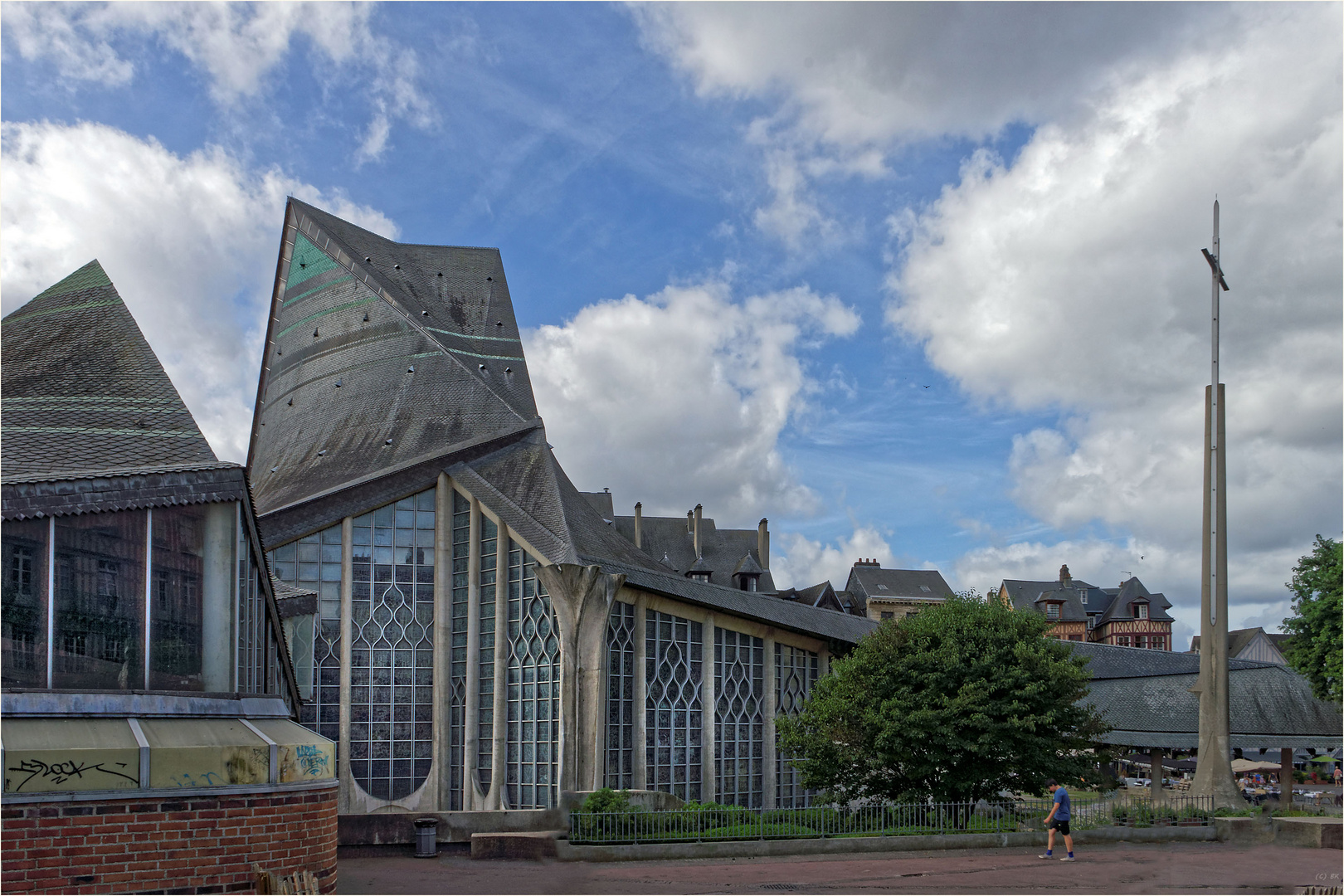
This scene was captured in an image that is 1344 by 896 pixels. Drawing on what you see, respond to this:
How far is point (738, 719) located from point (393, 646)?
10500mm

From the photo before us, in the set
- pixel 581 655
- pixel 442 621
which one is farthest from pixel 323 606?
pixel 581 655

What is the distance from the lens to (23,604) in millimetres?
11555

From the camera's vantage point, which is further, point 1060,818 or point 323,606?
point 323,606

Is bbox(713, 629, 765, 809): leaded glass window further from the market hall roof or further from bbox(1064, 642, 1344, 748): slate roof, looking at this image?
the market hall roof

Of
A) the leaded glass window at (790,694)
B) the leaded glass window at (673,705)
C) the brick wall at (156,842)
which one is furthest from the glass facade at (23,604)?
the leaded glass window at (790,694)

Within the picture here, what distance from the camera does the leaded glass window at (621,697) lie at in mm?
29984

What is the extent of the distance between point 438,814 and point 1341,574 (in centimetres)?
2641

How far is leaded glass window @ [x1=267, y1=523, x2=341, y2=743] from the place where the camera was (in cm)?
3070

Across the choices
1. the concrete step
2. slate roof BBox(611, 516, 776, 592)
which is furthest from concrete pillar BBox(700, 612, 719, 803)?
slate roof BBox(611, 516, 776, 592)

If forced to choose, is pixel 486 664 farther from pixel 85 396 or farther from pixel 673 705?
pixel 85 396

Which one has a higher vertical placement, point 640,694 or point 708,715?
point 640,694

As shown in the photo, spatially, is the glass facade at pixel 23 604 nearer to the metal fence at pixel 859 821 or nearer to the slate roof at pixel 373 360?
the metal fence at pixel 859 821

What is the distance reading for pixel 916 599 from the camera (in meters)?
86.0

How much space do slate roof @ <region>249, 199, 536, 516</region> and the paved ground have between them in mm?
15429
